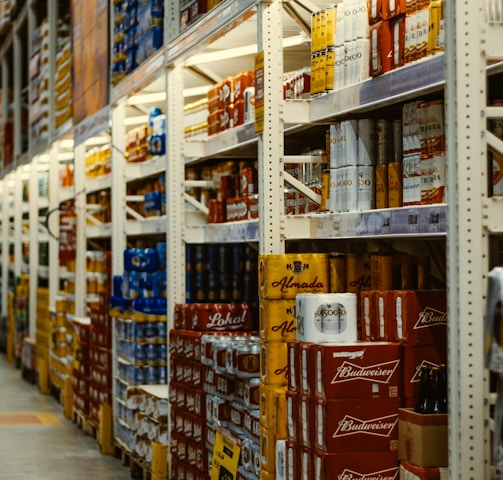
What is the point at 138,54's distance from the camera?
8508 mm

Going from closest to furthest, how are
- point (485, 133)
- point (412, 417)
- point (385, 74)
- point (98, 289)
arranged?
point (485, 133), point (412, 417), point (385, 74), point (98, 289)

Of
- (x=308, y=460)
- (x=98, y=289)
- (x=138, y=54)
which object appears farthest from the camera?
(x=98, y=289)

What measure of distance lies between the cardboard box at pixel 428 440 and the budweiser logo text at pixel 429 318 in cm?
37

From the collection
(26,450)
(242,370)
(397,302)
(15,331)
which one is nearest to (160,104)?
(26,450)

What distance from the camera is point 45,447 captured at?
944 centimetres

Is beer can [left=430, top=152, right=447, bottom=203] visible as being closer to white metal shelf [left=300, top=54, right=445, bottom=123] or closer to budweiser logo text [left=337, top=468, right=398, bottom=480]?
white metal shelf [left=300, top=54, right=445, bottom=123]

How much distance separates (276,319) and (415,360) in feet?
2.79

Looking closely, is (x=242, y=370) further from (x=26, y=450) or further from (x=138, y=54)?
(x=26, y=450)

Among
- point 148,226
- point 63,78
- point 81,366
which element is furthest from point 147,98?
point 63,78

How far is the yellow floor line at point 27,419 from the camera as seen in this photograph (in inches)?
426

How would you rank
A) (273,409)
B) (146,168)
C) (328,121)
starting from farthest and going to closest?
(146,168) → (328,121) → (273,409)

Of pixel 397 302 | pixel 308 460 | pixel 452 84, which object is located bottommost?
pixel 308 460

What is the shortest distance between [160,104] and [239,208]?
3.18 metres

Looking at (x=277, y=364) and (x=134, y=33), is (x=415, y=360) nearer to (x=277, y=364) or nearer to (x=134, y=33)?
(x=277, y=364)
